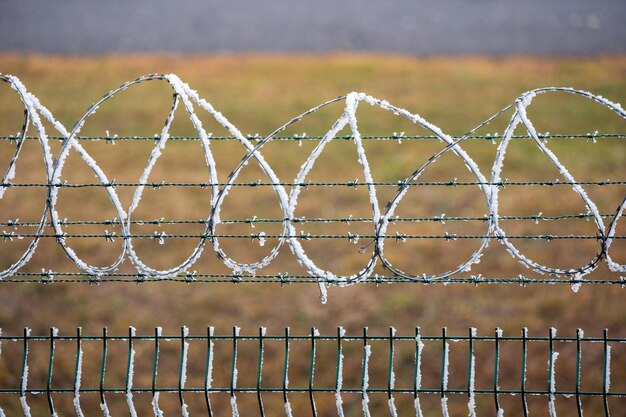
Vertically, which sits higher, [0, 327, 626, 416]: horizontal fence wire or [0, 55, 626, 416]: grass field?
[0, 55, 626, 416]: grass field

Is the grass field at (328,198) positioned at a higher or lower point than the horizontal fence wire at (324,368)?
higher

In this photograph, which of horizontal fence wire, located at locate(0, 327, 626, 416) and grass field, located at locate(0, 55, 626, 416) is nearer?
horizontal fence wire, located at locate(0, 327, 626, 416)

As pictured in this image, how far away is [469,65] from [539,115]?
124 cm

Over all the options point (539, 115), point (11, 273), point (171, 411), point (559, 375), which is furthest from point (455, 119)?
point (11, 273)

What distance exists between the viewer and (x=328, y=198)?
8094 millimetres

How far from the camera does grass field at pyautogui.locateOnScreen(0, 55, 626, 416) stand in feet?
21.6

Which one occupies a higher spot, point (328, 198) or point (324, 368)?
point (328, 198)

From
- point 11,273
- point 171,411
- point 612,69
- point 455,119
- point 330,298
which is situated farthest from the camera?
point 612,69

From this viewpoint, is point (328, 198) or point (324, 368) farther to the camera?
point (328, 198)

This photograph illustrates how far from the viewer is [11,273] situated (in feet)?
10.6

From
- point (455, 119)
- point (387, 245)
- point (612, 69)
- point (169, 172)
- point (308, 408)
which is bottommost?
point (308, 408)

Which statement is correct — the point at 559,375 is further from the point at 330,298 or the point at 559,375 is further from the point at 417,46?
the point at 417,46

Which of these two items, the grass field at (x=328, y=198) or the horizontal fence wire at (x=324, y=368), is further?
the grass field at (x=328, y=198)

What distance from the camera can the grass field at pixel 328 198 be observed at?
659 cm
